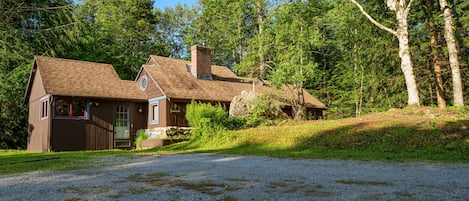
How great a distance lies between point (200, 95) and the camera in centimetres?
2070

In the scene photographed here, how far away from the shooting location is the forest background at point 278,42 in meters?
15.6

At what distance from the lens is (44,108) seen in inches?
719

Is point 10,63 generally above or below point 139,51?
below

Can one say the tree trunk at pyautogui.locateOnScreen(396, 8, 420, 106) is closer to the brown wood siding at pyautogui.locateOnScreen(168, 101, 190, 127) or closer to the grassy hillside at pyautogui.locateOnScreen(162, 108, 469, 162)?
the grassy hillside at pyautogui.locateOnScreen(162, 108, 469, 162)

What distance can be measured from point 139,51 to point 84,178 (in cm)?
3058

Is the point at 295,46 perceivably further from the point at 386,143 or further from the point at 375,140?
the point at 386,143

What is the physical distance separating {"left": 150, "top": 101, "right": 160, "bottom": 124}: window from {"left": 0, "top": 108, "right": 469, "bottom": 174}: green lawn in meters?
4.18

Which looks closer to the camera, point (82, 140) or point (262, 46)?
point (82, 140)

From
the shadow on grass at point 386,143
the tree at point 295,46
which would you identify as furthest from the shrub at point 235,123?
the tree at point 295,46

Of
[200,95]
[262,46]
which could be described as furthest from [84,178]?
[262,46]

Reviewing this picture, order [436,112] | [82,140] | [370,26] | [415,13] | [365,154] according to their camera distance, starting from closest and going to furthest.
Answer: [365,154] < [436,112] < [82,140] < [415,13] < [370,26]

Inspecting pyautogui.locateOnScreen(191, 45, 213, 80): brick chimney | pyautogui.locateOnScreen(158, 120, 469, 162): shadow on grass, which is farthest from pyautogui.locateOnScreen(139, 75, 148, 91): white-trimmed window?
pyautogui.locateOnScreen(158, 120, 469, 162): shadow on grass

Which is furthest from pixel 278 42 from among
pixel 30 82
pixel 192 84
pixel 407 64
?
pixel 30 82

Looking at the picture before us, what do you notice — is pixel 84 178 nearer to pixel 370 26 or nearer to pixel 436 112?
pixel 436 112
